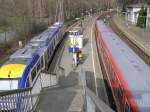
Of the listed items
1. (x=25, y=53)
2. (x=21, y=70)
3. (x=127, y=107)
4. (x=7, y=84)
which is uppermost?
(x=25, y=53)

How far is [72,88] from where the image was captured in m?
15.0

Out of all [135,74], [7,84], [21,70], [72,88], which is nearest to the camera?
[135,74]

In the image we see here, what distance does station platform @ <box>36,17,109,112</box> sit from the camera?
11950 mm

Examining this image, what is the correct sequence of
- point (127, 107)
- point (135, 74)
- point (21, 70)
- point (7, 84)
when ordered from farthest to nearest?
point (21, 70)
point (7, 84)
point (135, 74)
point (127, 107)

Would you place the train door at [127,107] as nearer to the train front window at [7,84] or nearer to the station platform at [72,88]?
the station platform at [72,88]

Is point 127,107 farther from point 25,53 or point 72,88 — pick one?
point 25,53

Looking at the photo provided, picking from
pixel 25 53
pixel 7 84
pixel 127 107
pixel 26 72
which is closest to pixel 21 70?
pixel 26 72

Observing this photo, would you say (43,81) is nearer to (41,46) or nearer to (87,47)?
(41,46)

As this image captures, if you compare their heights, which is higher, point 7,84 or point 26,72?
point 26,72

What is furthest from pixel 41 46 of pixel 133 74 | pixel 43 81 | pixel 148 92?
pixel 148 92

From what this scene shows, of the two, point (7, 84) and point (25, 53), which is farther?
point (25, 53)

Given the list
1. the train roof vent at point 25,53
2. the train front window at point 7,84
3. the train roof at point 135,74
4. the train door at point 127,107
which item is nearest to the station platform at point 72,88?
the train front window at point 7,84

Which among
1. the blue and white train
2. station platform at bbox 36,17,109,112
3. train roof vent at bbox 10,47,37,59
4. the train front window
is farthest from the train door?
train roof vent at bbox 10,47,37,59

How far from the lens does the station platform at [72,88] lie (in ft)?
39.2
